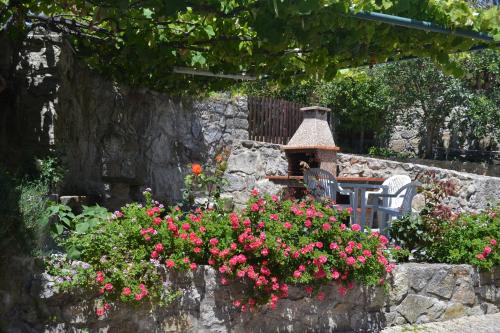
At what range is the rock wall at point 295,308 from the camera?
3.46 metres

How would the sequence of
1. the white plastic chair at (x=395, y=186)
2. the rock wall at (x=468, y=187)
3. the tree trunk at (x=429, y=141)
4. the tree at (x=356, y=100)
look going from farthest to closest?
the tree trunk at (x=429, y=141) < the tree at (x=356, y=100) < the rock wall at (x=468, y=187) < the white plastic chair at (x=395, y=186)

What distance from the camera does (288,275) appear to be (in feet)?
12.8

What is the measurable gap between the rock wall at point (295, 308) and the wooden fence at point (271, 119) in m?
6.86

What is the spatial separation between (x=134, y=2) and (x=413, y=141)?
14.5 metres

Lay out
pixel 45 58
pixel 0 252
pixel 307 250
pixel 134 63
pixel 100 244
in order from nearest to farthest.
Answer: pixel 0 252, pixel 100 244, pixel 307 250, pixel 45 58, pixel 134 63

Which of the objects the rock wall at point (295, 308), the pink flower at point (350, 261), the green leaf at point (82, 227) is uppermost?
the green leaf at point (82, 227)

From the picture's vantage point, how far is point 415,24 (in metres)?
4.00

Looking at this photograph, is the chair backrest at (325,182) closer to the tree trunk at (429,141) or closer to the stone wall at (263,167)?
the stone wall at (263,167)

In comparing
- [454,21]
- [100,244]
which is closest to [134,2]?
[100,244]

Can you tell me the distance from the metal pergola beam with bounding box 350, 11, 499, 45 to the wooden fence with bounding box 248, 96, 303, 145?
7.10 m

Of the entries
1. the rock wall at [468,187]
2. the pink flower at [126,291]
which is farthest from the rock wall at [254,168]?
the pink flower at [126,291]

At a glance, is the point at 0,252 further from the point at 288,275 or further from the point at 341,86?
the point at 341,86

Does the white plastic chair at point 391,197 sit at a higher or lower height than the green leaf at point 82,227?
higher

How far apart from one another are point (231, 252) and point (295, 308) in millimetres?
700
